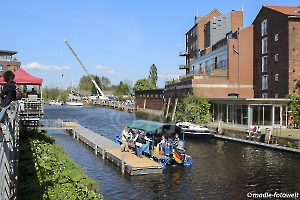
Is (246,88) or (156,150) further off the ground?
(246,88)

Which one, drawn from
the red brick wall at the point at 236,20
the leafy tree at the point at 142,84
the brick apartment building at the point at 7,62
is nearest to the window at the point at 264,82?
the red brick wall at the point at 236,20

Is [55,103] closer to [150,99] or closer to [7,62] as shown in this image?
[7,62]

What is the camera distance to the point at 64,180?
38.8 ft

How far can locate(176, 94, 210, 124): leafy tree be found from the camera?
151 ft

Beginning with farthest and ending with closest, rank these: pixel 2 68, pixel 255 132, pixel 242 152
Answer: pixel 2 68
pixel 255 132
pixel 242 152

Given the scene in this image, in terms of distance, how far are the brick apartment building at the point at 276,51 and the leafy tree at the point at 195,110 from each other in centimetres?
929

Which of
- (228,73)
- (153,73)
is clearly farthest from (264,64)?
(153,73)

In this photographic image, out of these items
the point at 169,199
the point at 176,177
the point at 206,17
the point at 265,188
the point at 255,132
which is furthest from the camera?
the point at 206,17

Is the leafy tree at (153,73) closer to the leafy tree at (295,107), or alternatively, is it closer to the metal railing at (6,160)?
the leafy tree at (295,107)

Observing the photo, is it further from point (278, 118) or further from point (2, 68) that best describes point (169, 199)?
point (2, 68)

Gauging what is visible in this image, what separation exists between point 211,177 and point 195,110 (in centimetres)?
2562

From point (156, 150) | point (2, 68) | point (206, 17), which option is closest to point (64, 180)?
point (156, 150)

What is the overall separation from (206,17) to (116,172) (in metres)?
60.1

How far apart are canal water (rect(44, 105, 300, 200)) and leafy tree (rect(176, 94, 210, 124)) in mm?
15855
